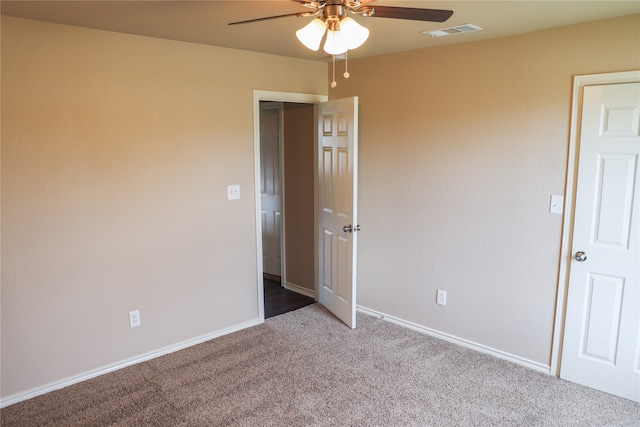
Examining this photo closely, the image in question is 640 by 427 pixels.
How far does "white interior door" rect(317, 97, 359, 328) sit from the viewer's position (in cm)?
363

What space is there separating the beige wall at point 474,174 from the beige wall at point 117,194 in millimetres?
1105

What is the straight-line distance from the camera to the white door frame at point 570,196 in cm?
261

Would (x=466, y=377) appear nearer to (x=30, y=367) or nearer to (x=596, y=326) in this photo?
(x=596, y=326)

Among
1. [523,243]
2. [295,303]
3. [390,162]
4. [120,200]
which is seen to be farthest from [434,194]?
[120,200]

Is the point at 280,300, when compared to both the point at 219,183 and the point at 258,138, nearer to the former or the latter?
the point at 219,183

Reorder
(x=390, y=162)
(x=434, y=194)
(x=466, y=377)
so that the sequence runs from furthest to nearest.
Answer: (x=390, y=162) → (x=434, y=194) → (x=466, y=377)

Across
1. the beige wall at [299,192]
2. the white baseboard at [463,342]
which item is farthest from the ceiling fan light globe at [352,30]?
the white baseboard at [463,342]

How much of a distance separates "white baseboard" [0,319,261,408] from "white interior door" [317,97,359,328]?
2.63ft

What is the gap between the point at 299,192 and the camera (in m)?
4.61

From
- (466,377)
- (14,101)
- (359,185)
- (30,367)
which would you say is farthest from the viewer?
(359,185)

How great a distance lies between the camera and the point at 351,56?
3.76 meters

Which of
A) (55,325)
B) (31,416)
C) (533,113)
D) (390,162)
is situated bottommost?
(31,416)

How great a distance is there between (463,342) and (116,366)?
8.80 feet

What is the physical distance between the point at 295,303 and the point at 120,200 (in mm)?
2118
